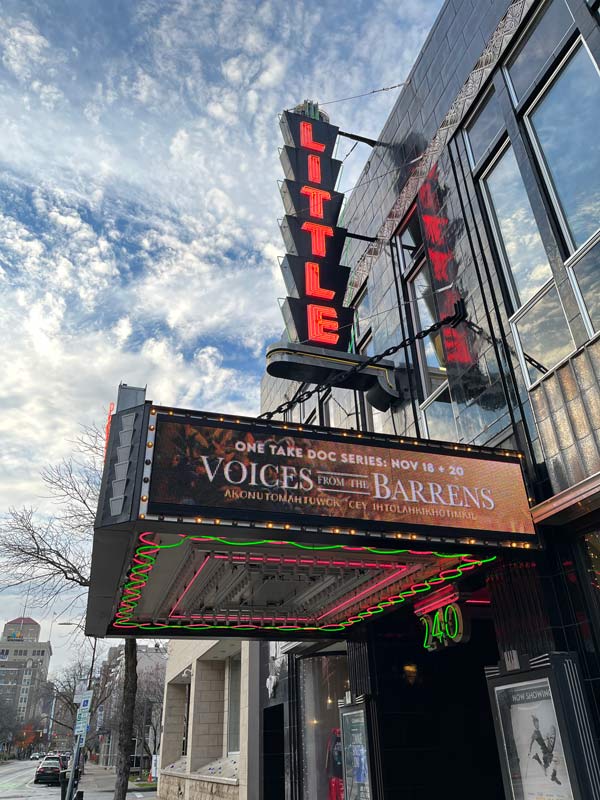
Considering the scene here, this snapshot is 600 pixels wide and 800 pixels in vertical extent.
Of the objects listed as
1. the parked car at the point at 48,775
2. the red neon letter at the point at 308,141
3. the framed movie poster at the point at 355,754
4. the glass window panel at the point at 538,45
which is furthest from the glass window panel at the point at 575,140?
the parked car at the point at 48,775

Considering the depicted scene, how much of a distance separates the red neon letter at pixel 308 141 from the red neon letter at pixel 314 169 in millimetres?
241

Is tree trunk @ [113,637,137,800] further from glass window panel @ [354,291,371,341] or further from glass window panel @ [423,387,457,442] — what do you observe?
glass window panel @ [354,291,371,341]

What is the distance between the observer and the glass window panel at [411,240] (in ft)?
41.0

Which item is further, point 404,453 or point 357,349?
point 357,349

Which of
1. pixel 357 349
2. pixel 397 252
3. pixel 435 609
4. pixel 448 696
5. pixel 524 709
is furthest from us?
pixel 357 349

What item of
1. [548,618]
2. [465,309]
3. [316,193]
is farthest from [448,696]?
[316,193]

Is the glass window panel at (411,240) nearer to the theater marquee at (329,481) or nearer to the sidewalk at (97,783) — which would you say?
the theater marquee at (329,481)

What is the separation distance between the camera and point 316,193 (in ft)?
45.0

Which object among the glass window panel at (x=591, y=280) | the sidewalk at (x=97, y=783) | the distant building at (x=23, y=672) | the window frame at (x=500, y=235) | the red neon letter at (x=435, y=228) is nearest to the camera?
the glass window panel at (x=591, y=280)

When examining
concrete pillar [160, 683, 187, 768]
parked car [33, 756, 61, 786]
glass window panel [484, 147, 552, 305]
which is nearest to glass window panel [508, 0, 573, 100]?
glass window panel [484, 147, 552, 305]

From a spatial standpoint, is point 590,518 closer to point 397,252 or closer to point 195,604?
point 195,604

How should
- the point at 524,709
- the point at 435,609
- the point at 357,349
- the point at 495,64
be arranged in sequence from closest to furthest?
1. the point at 524,709
2. the point at 435,609
3. the point at 495,64
4. the point at 357,349

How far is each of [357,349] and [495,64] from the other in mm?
7063

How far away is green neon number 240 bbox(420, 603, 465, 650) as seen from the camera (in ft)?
27.8
